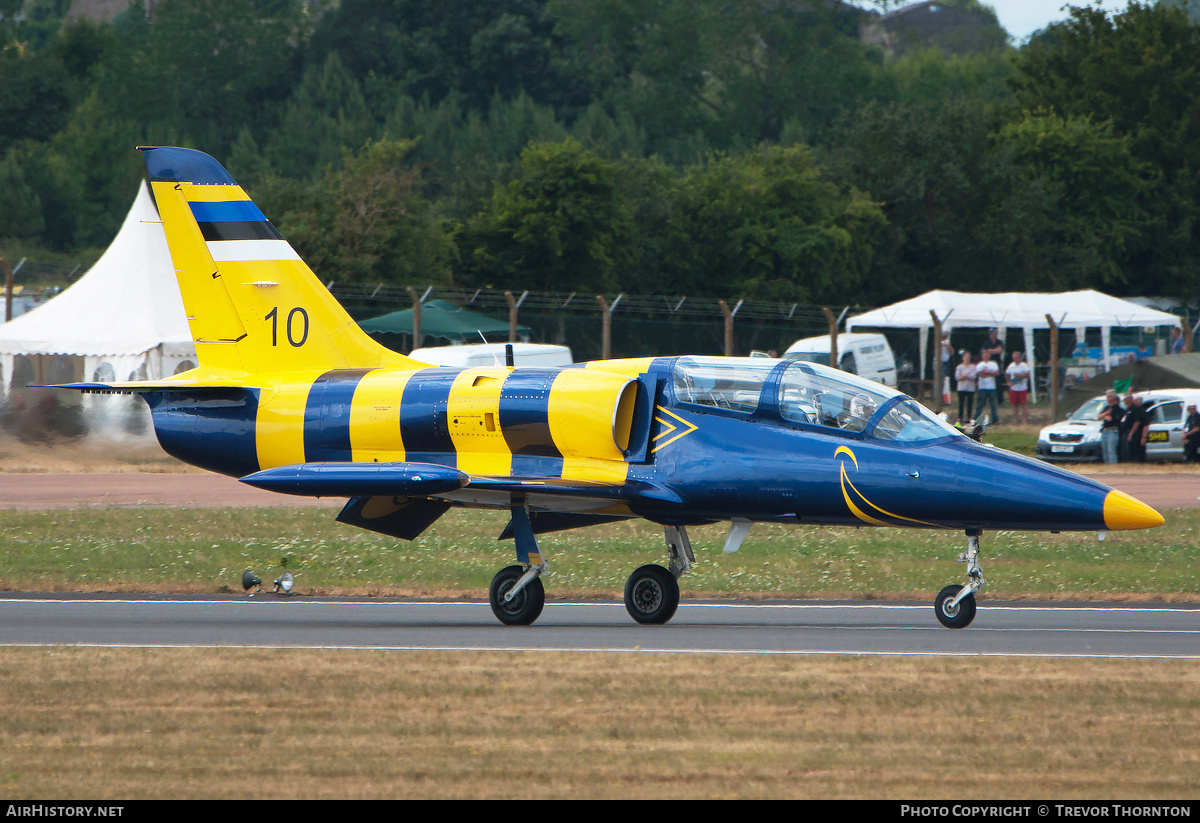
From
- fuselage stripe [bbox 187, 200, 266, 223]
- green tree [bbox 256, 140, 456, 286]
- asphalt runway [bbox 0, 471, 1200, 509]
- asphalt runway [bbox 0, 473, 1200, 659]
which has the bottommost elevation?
asphalt runway [bbox 0, 471, 1200, 509]

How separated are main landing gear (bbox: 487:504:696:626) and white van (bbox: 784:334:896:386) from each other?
2432cm

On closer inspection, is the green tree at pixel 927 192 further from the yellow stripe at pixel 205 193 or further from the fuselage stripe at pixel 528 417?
the fuselage stripe at pixel 528 417

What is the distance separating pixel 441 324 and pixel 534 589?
24.7 metres

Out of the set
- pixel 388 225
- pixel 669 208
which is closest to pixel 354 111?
pixel 669 208

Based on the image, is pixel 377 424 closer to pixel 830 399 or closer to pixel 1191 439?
pixel 830 399

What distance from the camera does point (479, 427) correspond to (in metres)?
13.4

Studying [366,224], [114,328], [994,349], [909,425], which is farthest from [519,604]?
[366,224]

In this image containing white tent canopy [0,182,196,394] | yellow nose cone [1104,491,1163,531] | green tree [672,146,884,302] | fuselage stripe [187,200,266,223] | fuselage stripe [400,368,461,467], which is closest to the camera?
yellow nose cone [1104,491,1163,531]

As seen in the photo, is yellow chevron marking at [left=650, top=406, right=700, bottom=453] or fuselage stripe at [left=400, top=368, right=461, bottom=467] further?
Answer: fuselage stripe at [left=400, top=368, right=461, bottom=467]

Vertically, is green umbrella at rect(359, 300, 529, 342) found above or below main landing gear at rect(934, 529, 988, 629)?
above

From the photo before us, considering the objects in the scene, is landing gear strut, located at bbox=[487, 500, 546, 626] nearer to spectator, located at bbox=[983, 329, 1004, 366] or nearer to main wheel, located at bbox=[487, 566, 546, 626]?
main wheel, located at bbox=[487, 566, 546, 626]

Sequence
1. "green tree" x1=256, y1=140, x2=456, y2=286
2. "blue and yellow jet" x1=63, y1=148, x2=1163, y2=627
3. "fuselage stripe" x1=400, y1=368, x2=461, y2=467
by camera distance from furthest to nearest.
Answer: "green tree" x1=256, y1=140, x2=456, y2=286 < "fuselage stripe" x1=400, y1=368, x2=461, y2=467 < "blue and yellow jet" x1=63, y1=148, x2=1163, y2=627

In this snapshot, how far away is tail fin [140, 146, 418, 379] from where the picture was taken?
15.1 m

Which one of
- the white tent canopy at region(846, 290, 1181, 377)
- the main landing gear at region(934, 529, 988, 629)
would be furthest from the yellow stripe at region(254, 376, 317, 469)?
the white tent canopy at region(846, 290, 1181, 377)
